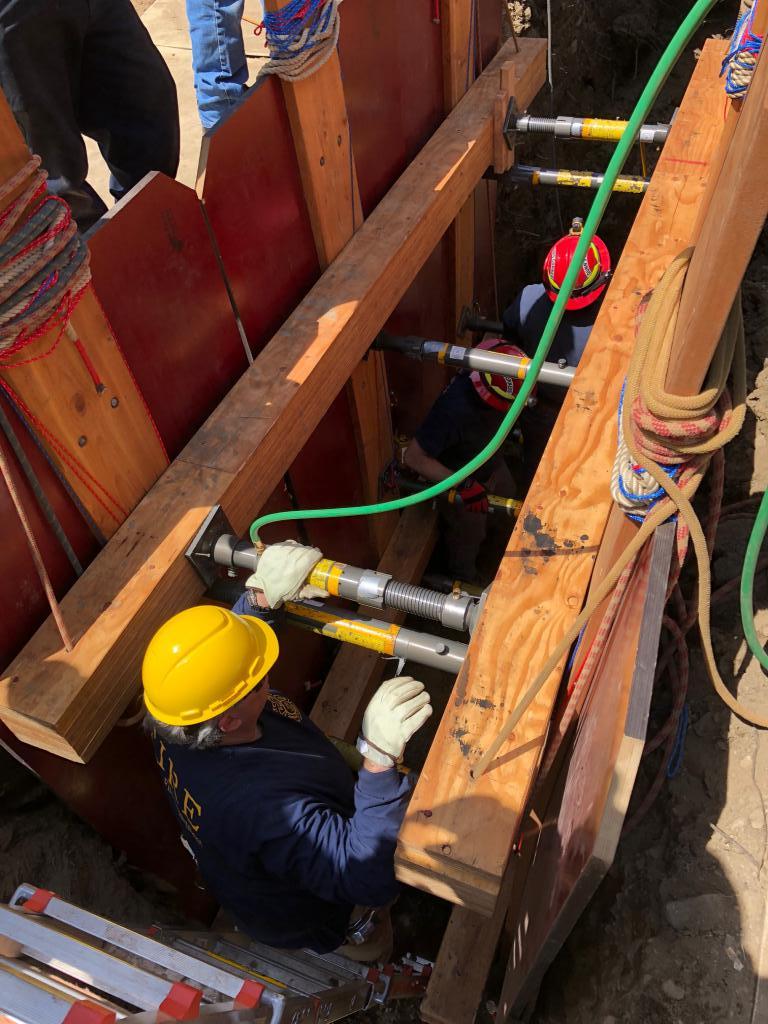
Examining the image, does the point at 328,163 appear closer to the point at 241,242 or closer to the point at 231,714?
the point at 241,242

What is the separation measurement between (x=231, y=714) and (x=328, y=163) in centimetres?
215

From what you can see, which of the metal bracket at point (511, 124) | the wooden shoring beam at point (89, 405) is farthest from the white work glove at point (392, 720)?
the metal bracket at point (511, 124)

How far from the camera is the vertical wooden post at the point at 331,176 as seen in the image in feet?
9.08

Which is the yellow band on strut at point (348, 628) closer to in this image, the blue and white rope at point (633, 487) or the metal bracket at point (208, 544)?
the metal bracket at point (208, 544)

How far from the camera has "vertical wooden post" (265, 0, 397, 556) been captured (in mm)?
2768

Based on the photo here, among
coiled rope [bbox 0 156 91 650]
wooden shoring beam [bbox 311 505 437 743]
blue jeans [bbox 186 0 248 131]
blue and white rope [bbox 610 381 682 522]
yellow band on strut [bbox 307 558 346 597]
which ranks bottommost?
wooden shoring beam [bbox 311 505 437 743]

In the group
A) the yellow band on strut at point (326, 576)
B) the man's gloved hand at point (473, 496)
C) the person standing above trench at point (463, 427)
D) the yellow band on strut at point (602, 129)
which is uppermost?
the yellow band on strut at point (602, 129)

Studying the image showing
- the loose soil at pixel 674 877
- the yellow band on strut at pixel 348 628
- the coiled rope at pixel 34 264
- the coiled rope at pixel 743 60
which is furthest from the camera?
the coiled rope at pixel 743 60

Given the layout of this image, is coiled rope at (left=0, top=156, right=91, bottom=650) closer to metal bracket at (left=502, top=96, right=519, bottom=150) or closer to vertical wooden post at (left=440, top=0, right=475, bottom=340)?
vertical wooden post at (left=440, top=0, right=475, bottom=340)

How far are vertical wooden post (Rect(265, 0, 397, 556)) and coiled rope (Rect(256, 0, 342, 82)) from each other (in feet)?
0.12

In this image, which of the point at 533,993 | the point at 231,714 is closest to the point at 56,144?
the point at 231,714

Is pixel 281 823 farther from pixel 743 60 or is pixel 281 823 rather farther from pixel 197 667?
pixel 743 60

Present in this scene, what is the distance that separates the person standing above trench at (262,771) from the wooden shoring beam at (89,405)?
46 cm

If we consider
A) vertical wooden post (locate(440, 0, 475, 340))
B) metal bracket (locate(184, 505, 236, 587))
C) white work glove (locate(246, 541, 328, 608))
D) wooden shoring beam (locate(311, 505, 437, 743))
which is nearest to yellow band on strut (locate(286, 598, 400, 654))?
white work glove (locate(246, 541, 328, 608))
